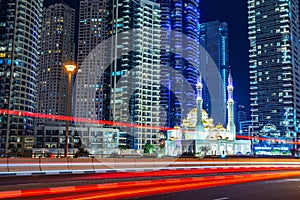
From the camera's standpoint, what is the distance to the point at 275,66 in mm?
181750

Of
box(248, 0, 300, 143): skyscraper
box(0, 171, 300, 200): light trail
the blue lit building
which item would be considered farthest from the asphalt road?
the blue lit building

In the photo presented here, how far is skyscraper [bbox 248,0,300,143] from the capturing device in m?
177

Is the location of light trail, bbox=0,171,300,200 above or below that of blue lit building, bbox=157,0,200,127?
below

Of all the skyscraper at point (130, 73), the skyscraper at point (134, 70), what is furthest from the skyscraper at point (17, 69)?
the skyscraper at point (130, 73)

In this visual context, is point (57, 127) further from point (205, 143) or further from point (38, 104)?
point (38, 104)

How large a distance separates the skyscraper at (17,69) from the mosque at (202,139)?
43.8m

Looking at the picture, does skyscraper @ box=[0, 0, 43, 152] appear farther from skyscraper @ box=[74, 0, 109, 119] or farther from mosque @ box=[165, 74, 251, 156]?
skyscraper @ box=[74, 0, 109, 119]

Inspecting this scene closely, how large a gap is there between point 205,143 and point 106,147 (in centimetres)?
4123

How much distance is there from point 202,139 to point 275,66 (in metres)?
86.7

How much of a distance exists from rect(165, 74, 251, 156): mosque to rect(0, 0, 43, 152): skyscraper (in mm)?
43804

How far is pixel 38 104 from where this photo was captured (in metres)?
198

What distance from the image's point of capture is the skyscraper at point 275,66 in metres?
177

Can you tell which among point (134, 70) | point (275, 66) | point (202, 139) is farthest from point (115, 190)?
point (275, 66)

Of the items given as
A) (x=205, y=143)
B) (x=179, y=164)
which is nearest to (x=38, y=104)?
(x=205, y=143)
